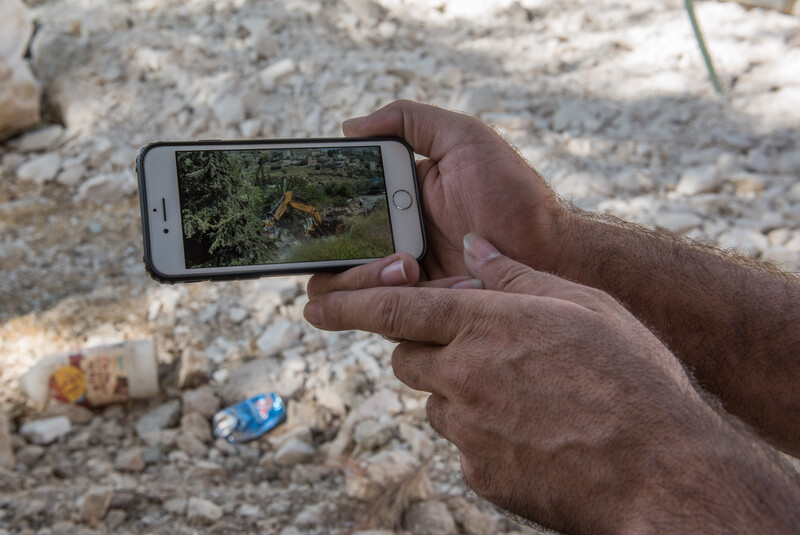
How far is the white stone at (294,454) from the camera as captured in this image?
2.01m

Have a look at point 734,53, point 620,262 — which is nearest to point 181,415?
point 620,262

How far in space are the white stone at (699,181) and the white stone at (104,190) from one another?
252 centimetres

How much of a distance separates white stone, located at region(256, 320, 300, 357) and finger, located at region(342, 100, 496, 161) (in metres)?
1.13

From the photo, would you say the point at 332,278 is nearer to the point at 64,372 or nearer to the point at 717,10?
the point at 64,372

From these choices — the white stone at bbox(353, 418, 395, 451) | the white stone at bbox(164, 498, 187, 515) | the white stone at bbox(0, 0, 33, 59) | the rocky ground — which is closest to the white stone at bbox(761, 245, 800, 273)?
the rocky ground

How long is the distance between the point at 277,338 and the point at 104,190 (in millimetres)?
1367

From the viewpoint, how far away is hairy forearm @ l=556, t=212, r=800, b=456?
1.33 meters

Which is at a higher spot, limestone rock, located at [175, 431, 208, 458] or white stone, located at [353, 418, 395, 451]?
white stone, located at [353, 418, 395, 451]

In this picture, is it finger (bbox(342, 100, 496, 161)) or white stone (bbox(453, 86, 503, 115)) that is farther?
white stone (bbox(453, 86, 503, 115))

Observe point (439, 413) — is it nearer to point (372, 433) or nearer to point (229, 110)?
point (372, 433)

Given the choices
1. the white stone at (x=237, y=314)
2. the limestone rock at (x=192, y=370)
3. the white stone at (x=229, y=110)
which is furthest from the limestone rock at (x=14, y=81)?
the limestone rock at (x=192, y=370)

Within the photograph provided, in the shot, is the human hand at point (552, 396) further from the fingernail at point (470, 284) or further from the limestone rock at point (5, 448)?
the limestone rock at point (5, 448)

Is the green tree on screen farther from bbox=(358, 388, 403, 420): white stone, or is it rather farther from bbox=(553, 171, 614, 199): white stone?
bbox=(553, 171, 614, 199): white stone

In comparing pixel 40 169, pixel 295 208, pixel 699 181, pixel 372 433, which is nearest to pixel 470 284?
pixel 295 208
